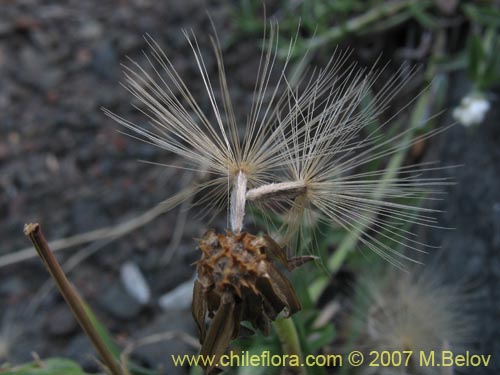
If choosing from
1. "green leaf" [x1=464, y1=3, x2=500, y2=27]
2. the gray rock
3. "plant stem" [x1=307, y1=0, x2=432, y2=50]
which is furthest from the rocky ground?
"plant stem" [x1=307, y1=0, x2=432, y2=50]

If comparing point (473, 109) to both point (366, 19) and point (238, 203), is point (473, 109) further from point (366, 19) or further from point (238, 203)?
point (238, 203)

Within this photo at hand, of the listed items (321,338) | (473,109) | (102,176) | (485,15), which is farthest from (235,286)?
(485,15)

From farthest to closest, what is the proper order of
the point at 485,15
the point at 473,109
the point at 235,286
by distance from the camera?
the point at 485,15
the point at 473,109
the point at 235,286

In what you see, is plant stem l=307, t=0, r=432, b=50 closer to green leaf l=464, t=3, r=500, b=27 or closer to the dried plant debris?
green leaf l=464, t=3, r=500, b=27

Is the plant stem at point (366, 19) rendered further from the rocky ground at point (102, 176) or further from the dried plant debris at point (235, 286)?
the dried plant debris at point (235, 286)

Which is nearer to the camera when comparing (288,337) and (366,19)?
(288,337)

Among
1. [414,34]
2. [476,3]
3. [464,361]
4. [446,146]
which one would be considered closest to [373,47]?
[414,34]
